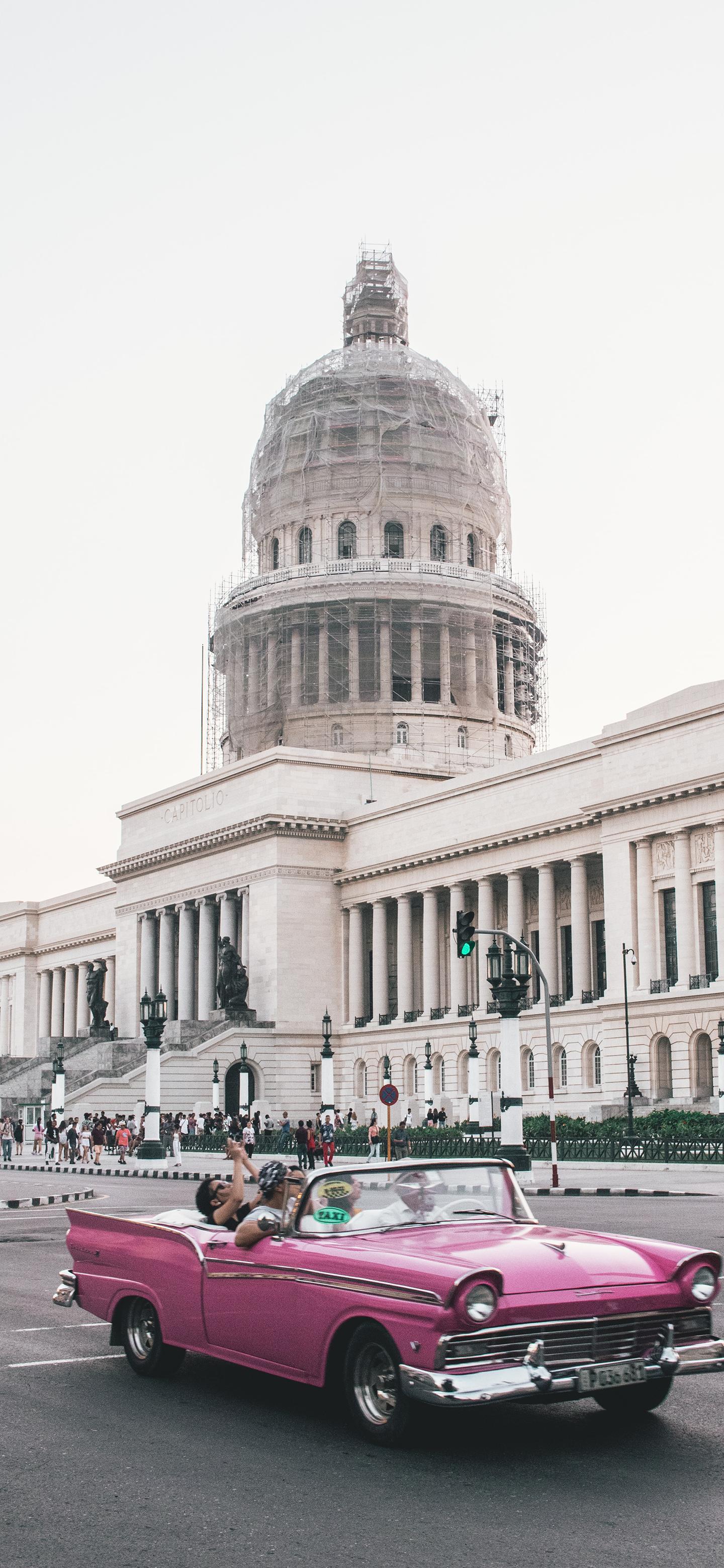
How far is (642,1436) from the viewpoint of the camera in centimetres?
955

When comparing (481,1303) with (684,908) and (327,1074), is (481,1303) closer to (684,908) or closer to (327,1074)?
(327,1074)

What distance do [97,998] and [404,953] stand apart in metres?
21.6

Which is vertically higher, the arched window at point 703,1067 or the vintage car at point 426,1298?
the arched window at point 703,1067

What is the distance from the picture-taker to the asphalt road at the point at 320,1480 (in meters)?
7.48

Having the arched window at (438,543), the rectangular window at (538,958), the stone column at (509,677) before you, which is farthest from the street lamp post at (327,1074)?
the arched window at (438,543)

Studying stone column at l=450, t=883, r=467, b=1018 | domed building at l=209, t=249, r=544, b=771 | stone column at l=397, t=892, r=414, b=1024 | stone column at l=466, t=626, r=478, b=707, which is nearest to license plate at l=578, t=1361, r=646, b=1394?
stone column at l=450, t=883, r=467, b=1018

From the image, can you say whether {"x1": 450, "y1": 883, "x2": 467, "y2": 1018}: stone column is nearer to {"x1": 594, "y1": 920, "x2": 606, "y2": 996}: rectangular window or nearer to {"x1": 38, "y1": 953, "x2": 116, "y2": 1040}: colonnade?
{"x1": 594, "y1": 920, "x2": 606, "y2": 996}: rectangular window

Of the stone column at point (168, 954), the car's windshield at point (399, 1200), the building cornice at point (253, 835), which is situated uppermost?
the building cornice at point (253, 835)

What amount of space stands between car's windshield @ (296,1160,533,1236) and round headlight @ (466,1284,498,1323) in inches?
55.8

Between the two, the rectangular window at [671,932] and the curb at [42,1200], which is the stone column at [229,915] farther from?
the curb at [42,1200]

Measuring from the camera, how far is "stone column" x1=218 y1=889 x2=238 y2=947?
83.4 m

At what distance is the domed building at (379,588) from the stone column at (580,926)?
83.6ft

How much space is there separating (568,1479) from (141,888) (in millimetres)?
86109

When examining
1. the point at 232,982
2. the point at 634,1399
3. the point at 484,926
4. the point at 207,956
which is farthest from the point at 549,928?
the point at 634,1399
